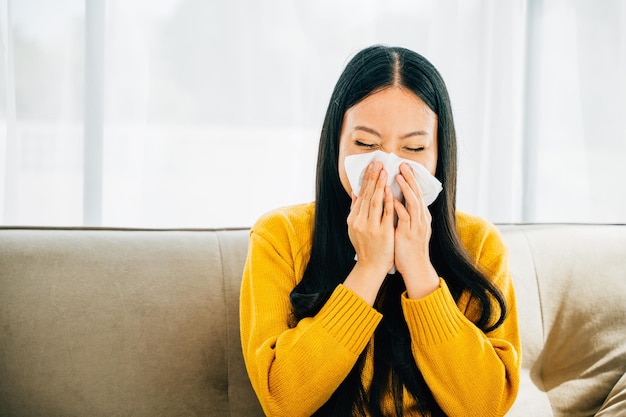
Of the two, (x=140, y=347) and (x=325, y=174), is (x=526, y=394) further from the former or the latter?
(x=140, y=347)

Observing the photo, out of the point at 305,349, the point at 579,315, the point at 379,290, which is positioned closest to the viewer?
the point at 305,349

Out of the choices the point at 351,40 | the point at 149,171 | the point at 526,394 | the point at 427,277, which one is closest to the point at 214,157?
the point at 149,171

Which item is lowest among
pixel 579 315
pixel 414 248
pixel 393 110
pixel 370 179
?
pixel 579 315

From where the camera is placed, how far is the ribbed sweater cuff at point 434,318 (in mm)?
1152

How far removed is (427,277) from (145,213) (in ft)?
3.01

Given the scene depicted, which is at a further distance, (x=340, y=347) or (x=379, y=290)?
(x=379, y=290)

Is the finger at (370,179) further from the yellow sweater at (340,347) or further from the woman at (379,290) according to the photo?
the yellow sweater at (340,347)

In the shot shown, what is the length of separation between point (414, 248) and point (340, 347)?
0.23 meters

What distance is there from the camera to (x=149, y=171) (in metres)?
1.78

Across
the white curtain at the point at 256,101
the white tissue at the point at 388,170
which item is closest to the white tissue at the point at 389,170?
the white tissue at the point at 388,170

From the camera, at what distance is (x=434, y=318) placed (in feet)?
3.79

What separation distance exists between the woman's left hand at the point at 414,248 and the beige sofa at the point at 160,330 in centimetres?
43

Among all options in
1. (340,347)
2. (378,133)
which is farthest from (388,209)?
(340,347)

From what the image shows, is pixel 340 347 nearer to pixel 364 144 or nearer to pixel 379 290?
pixel 379 290
